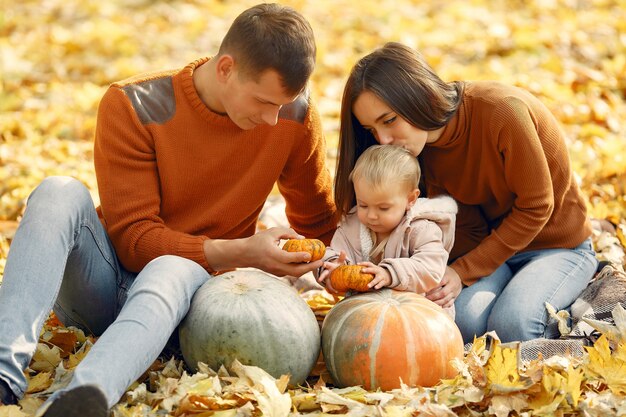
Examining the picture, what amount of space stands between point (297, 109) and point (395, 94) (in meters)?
0.47

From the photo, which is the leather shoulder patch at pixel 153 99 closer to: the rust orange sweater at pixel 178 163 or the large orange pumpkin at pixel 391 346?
the rust orange sweater at pixel 178 163

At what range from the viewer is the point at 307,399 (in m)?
2.85

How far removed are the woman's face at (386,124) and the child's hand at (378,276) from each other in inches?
22.4

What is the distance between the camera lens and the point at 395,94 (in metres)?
3.38

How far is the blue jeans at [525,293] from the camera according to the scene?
11.7ft

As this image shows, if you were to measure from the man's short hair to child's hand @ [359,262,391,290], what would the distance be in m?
0.75

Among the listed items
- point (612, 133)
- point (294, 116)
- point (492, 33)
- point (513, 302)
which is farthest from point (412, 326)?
point (492, 33)

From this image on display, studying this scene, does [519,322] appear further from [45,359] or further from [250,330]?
[45,359]

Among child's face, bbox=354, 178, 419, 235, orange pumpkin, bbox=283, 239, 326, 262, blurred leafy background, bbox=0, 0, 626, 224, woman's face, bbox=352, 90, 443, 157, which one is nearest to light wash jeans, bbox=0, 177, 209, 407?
orange pumpkin, bbox=283, 239, 326, 262

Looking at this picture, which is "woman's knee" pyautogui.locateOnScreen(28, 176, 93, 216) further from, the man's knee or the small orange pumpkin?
the small orange pumpkin

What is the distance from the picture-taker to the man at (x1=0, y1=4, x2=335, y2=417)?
2783mm

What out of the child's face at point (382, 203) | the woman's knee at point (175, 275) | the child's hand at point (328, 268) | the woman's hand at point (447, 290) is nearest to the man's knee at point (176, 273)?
the woman's knee at point (175, 275)

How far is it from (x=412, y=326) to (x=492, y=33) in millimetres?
6344

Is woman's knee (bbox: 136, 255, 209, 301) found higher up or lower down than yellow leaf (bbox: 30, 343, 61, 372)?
higher up
